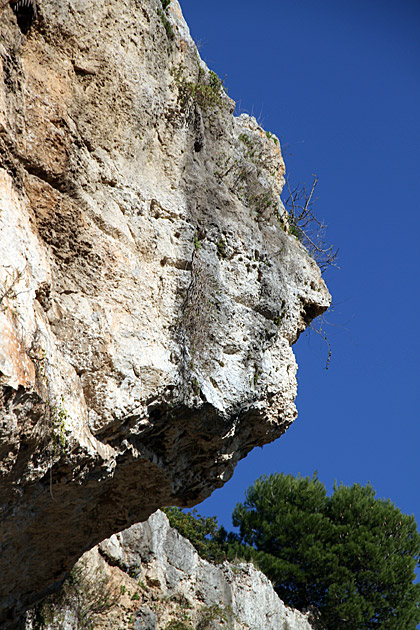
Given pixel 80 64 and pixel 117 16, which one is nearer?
pixel 80 64

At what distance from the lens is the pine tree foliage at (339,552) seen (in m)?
20.1

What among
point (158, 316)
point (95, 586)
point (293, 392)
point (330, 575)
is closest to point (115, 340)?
point (158, 316)

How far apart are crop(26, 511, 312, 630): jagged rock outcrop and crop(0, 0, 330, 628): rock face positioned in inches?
79.0

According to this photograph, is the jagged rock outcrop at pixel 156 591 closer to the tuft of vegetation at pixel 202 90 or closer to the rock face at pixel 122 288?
the rock face at pixel 122 288

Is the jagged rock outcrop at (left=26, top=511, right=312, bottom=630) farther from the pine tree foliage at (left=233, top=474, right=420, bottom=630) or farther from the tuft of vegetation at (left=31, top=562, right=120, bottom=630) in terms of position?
the pine tree foliage at (left=233, top=474, right=420, bottom=630)

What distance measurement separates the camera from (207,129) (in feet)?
24.1

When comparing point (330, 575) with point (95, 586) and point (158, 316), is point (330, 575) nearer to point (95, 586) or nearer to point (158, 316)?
point (95, 586)

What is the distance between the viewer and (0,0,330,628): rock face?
5039 millimetres

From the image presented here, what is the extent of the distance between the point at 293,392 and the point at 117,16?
403 cm

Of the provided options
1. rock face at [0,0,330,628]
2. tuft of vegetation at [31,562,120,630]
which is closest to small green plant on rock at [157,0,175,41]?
rock face at [0,0,330,628]

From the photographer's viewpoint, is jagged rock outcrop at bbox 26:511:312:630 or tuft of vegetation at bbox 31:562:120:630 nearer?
tuft of vegetation at bbox 31:562:120:630

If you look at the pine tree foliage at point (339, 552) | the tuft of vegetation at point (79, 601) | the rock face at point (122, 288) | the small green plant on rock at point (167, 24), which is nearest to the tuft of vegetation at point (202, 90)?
the rock face at point (122, 288)

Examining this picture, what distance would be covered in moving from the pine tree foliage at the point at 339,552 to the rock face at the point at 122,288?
14.3 meters

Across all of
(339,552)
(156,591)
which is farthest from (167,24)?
(339,552)
